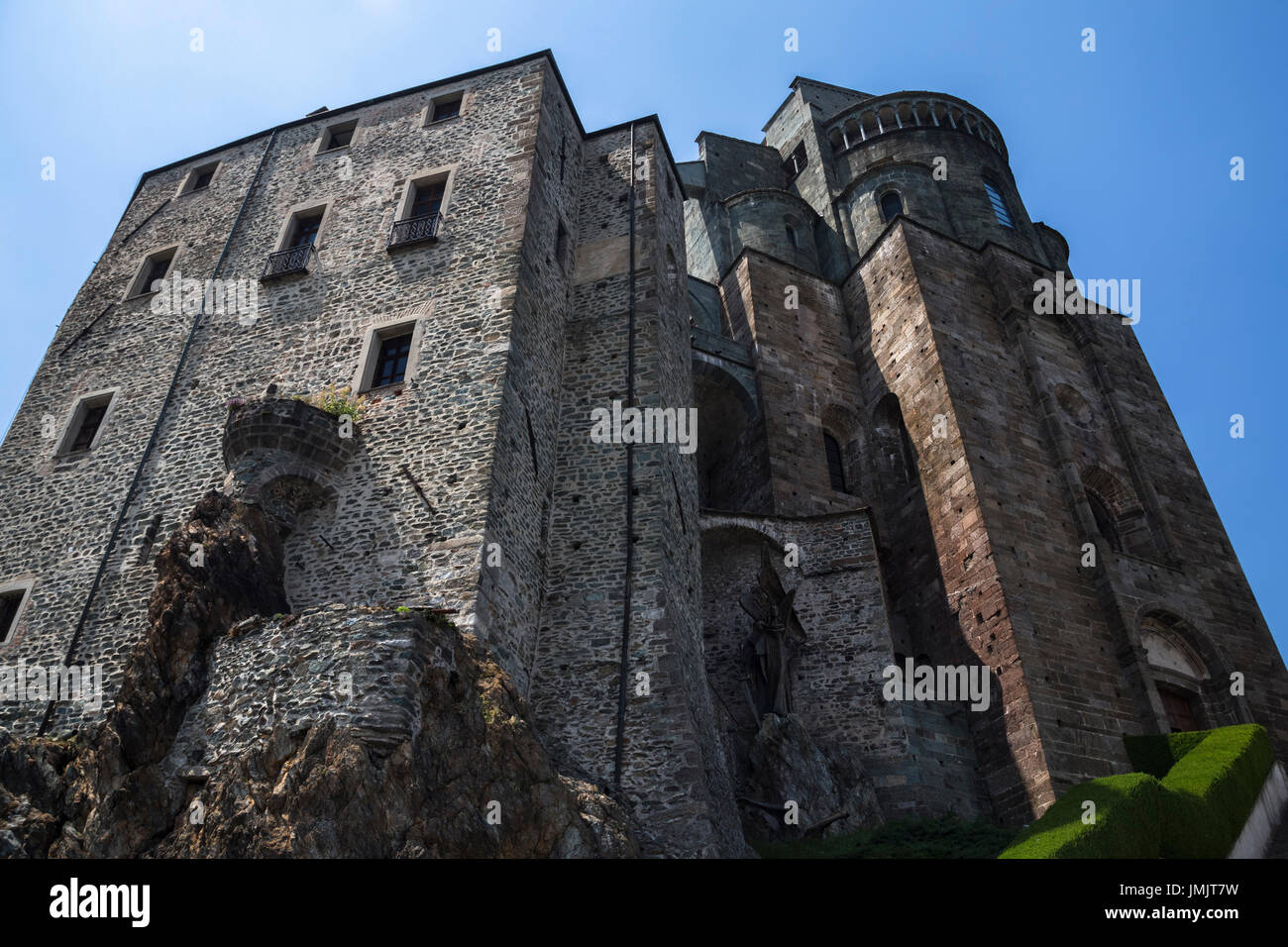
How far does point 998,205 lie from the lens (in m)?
31.1

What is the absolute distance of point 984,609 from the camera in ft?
63.2

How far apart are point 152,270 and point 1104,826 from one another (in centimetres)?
2005

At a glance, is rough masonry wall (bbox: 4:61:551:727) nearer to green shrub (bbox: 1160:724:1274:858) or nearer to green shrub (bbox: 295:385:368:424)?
green shrub (bbox: 295:385:368:424)

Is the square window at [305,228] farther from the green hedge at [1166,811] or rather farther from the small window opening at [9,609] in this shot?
the green hedge at [1166,811]

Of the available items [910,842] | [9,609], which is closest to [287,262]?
[9,609]

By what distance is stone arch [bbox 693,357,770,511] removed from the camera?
23812 mm

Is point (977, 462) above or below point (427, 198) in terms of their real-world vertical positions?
below

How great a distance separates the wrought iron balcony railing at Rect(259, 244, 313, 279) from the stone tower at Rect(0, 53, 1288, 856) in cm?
9

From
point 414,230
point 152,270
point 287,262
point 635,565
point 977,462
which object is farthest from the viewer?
point 152,270

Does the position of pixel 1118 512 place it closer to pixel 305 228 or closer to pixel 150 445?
pixel 305 228

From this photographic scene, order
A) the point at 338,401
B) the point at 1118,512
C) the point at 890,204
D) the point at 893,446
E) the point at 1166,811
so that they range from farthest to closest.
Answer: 1. the point at 890,204
2. the point at 893,446
3. the point at 1118,512
4. the point at 338,401
5. the point at 1166,811

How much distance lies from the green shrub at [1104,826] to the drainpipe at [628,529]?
4833mm
